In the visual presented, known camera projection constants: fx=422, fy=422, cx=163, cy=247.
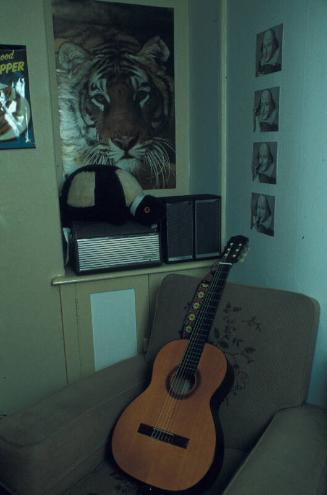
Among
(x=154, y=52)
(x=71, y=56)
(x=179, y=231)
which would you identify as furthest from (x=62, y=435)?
(x=154, y=52)

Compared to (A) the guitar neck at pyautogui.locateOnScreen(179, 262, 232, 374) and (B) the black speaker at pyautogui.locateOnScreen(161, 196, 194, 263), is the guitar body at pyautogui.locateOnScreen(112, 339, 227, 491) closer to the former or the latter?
(A) the guitar neck at pyautogui.locateOnScreen(179, 262, 232, 374)

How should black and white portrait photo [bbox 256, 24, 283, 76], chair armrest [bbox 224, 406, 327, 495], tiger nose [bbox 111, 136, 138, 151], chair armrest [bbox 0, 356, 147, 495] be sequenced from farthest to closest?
tiger nose [bbox 111, 136, 138, 151], black and white portrait photo [bbox 256, 24, 283, 76], chair armrest [bbox 0, 356, 147, 495], chair armrest [bbox 224, 406, 327, 495]

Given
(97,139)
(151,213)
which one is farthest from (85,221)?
(97,139)

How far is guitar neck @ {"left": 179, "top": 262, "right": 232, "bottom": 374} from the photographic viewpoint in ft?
4.00

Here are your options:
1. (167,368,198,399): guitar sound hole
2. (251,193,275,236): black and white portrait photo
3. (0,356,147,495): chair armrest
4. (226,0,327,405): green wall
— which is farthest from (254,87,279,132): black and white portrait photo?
(0,356,147,495): chair armrest

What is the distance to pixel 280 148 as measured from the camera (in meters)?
1.35

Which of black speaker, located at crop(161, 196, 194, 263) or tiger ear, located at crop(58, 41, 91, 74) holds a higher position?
tiger ear, located at crop(58, 41, 91, 74)

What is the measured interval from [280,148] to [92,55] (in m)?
0.88

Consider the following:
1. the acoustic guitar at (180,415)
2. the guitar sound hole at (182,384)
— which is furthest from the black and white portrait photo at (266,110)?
the guitar sound hole at (182,384)

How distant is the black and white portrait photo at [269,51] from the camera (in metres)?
1.30

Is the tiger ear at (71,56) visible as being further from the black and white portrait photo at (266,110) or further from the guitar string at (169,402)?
the guitar string at (169,402)

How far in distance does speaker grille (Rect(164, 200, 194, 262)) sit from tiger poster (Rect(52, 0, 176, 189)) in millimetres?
319

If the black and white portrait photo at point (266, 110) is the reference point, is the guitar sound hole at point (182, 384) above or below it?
below

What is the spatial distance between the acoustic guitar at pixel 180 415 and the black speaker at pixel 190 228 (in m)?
0.33
